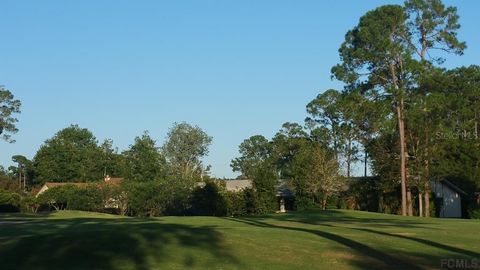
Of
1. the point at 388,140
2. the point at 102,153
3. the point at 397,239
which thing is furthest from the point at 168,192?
the point at 102,153

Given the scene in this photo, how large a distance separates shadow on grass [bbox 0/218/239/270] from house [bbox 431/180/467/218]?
53.6m

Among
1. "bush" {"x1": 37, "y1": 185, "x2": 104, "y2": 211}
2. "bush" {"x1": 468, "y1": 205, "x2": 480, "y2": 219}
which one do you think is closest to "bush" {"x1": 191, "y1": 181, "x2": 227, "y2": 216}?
"bush" {"x1": 37, "y1": 185, "x2": 104, "y2": 211}

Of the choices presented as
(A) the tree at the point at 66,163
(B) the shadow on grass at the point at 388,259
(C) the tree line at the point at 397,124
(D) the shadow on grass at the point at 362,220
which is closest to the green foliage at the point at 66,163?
(A) the tree at the point at 66,163

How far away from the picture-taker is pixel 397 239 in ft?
60.6

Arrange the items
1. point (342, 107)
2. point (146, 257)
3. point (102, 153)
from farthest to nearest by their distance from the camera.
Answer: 1. point (102, 153)
2. point (342, 107)
3. point (146, 257)

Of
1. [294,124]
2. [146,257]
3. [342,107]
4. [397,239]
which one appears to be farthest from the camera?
[294,124]

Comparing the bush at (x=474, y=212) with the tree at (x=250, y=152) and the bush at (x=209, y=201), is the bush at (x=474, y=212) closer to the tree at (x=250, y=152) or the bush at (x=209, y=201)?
the bush at (x=209, y=201)

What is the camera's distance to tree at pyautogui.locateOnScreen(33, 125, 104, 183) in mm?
103438

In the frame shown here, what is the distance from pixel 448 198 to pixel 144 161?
47065 millimetres

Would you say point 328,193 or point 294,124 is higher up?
point 294,124

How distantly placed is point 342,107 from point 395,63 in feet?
34.1

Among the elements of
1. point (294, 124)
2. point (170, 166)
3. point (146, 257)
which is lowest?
point (146, 257)

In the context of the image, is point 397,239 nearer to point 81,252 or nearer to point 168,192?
point 81,252

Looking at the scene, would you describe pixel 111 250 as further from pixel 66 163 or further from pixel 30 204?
pixel 66 163
